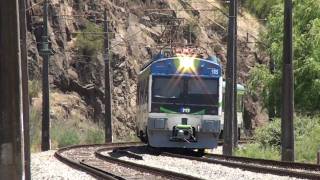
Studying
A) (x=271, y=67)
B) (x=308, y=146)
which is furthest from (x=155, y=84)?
(x=271, y=67)

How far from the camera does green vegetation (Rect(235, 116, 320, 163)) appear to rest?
96.5 feet

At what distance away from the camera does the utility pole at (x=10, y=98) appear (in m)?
9.45

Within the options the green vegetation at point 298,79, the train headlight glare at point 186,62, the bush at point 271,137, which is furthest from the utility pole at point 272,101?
the train headlight glare at point 186,62

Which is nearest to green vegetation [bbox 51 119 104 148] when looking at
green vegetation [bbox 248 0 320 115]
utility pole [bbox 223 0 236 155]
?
green vegetation [bbox 248 0 320 115]

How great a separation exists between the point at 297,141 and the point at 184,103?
18.5ft

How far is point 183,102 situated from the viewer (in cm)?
2839

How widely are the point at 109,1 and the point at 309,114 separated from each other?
33.3m

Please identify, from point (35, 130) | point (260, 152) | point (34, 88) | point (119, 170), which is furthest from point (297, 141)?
point (34, 88)

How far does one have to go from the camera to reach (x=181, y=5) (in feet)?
246

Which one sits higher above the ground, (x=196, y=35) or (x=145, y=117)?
(x=196, y=35)

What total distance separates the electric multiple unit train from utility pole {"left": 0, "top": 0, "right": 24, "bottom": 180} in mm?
18369

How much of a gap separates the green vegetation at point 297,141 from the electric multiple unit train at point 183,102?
369 centimetres

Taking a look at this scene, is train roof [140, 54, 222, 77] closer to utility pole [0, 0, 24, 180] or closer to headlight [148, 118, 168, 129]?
headlight [148, 118, 168, 129]

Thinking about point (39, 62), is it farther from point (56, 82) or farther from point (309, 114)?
point (309, 114)
